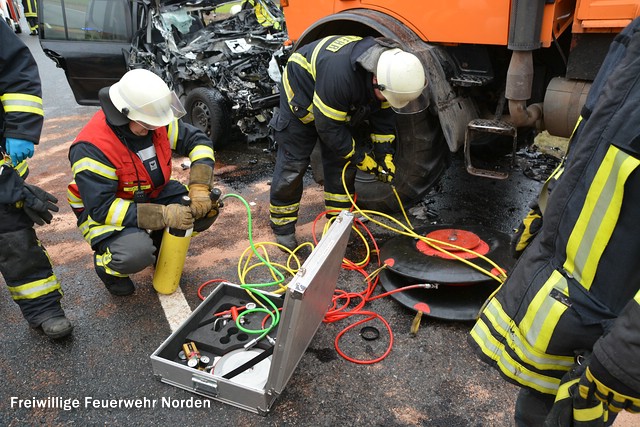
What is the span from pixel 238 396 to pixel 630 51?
1.94 m

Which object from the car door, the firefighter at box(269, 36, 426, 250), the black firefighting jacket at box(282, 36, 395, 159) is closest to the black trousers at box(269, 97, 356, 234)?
the firefighter at box(269, 36, 426, 250)

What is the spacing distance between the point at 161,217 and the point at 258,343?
91 centimetres

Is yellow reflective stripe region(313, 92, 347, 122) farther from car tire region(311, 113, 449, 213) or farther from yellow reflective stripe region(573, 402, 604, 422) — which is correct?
yellow reflective stripe region(573, 402, 604, 422)

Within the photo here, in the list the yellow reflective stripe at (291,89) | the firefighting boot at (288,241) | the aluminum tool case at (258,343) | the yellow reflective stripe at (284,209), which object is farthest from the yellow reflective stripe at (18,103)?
the firefighting boot at (288,241)

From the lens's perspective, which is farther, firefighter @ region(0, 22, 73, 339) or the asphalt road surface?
firefighter @ region(0, 22, 73, 339)

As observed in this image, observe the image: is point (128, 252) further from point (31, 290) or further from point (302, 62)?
point (302, 62)

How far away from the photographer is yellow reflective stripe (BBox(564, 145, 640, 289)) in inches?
43.1

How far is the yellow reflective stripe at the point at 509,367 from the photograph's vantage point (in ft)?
4.58

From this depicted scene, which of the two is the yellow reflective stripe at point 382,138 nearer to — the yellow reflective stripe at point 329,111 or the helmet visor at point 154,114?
the yellow reflective stripe at point 329,111

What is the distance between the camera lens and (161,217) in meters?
2.78

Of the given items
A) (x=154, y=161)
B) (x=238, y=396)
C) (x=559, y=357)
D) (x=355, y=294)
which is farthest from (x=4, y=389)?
(x=559, y=357)

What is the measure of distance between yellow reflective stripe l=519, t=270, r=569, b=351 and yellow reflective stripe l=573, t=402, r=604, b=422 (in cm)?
17

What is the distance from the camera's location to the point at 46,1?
5.68 meters

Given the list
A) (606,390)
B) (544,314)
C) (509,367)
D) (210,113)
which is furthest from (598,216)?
(210,113)
